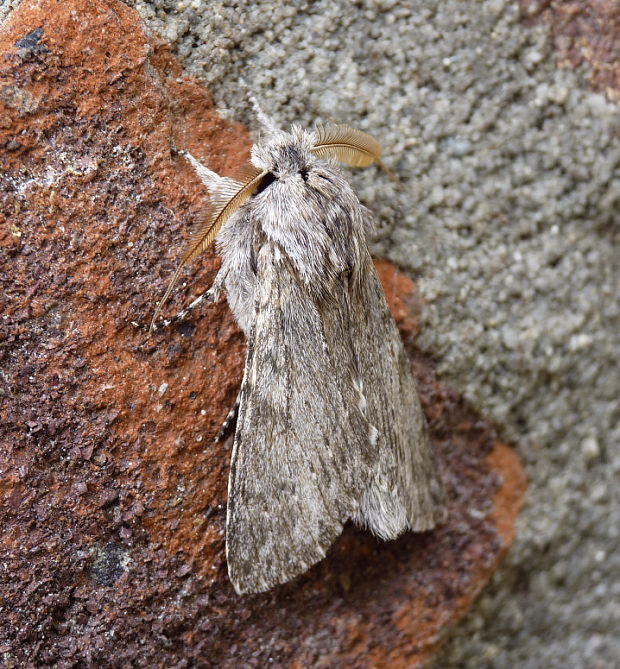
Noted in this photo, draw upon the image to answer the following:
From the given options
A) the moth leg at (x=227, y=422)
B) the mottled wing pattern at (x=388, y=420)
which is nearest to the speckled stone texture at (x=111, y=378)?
the moth leg at (x=227, y=422)

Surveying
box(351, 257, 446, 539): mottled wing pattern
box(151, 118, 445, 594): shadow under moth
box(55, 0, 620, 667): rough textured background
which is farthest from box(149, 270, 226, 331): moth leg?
box(55, 0, 620, 667): rough textured background

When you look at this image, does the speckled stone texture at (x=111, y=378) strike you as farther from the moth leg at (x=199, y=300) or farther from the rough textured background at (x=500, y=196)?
the rough textured background at (x=500, y=196)

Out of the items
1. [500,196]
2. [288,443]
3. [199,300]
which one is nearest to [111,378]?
[199,300]

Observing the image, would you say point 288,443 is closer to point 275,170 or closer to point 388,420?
point 388,420

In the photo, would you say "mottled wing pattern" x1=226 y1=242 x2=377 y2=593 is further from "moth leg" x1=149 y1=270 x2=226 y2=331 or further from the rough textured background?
the rough textured background

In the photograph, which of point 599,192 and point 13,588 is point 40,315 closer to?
point 13,588

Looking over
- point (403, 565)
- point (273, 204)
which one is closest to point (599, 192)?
point (273, 204)
